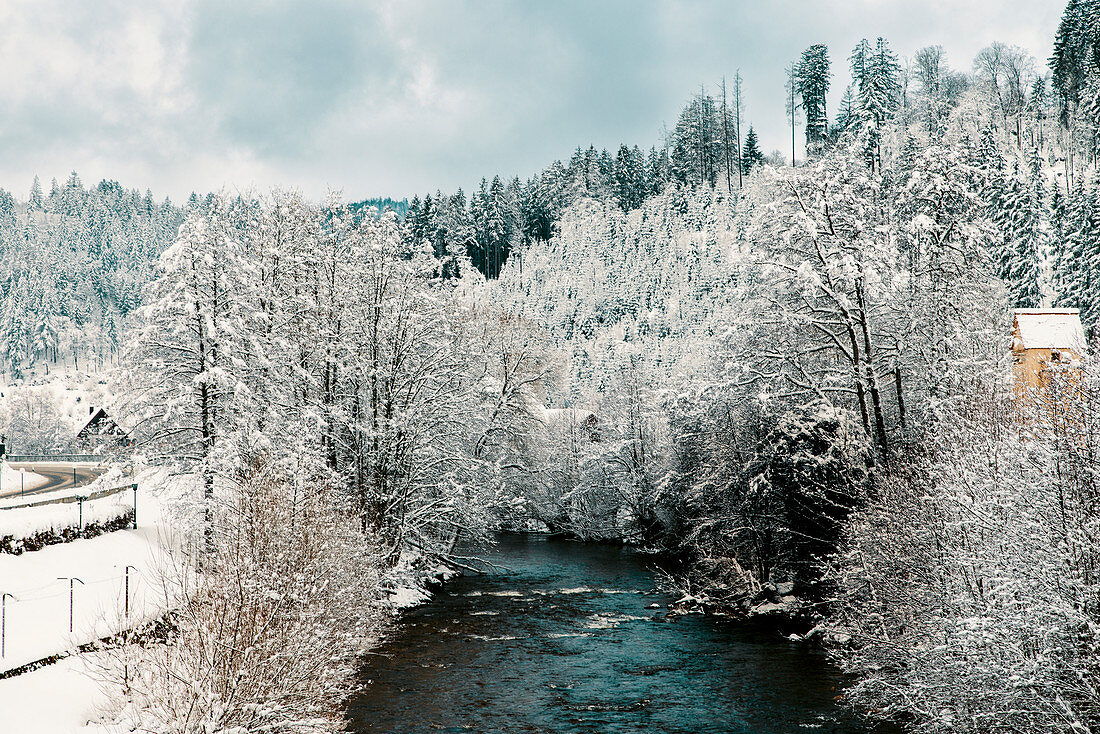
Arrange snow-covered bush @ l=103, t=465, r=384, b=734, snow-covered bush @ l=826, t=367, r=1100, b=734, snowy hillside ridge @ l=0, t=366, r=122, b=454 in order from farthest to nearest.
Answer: snowy hillside ridge @ l=0, t=366, r=122, b=454
snow-covered bush @ l=103, t=465, r=384, b=734
snow-covered bush @ l=826, t=367, r=1100, b=734

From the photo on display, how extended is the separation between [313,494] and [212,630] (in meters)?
7.12

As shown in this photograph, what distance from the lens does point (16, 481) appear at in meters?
51.7

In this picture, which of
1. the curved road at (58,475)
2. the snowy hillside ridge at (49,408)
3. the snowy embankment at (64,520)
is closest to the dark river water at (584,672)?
the snowy embankment at (64,520)

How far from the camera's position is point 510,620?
28.2m

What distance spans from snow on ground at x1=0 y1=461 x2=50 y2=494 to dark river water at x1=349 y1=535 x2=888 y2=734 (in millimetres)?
32543

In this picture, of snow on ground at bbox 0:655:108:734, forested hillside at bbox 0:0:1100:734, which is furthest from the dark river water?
snow on ground at bbox 0:655:108:734

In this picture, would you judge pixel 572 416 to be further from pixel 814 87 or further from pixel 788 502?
pixel 814 87

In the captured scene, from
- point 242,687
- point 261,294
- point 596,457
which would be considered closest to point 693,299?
point 596,457

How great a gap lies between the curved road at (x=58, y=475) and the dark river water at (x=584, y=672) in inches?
790

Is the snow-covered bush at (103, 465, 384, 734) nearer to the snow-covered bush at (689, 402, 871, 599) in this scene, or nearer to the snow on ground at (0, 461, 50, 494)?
the snow-covered bush at (689, 402, 871, 599)

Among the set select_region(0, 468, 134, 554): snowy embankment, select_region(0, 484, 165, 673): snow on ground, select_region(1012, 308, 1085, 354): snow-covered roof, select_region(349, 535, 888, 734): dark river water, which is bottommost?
select_region(349, 535, 888, 734): dark river water

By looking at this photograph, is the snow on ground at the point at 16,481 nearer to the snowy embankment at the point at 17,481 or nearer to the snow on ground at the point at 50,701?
the snowy embankment at the point at 17,481

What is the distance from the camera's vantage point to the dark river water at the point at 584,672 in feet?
58.8

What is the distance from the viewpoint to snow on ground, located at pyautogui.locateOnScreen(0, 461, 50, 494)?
48.4m
